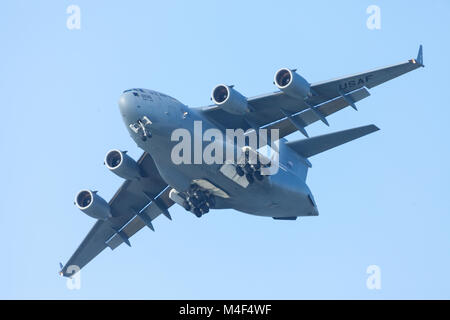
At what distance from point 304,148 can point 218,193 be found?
3.52 metres

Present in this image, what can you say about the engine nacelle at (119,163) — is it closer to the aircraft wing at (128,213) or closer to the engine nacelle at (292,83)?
the aircraft wing at (128,213)

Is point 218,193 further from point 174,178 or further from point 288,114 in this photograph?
point 288,114

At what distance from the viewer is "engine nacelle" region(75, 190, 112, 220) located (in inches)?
1039

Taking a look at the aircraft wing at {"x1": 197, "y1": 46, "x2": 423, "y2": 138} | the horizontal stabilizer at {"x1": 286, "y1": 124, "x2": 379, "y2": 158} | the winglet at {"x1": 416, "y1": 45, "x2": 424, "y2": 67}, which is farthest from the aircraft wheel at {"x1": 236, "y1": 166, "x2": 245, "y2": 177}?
the winglet at {"x1": 416, "y1": 45, "x2": 424, "y2": 67}

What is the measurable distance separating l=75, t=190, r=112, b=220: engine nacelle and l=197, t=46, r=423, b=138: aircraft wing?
4.89 metres

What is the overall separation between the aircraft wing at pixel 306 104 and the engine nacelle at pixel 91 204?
16.1 feet

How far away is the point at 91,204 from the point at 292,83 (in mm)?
7993

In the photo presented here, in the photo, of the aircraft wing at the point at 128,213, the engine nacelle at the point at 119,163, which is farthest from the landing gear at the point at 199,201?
the engine nacelle at the point at 119,163

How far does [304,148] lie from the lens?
87.3 ft

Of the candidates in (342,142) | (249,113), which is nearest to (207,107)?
(249,113)

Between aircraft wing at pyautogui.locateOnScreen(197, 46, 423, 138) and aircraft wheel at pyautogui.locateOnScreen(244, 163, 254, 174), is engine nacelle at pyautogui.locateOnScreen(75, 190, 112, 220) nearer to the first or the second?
aircraft wing at pyautogui.locateOnScreen(197, 46, 423, 138)

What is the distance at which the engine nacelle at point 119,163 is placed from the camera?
25.0 meters

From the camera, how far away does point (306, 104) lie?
24516 millimetres

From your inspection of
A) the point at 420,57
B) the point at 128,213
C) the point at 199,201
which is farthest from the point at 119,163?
the point at 420,57
